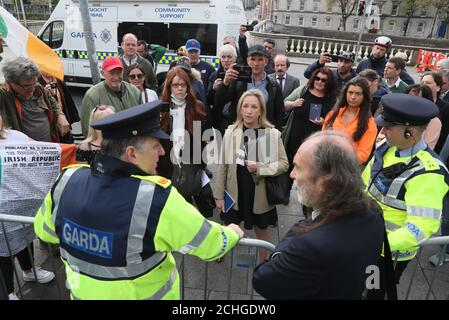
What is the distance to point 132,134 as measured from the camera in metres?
1.47

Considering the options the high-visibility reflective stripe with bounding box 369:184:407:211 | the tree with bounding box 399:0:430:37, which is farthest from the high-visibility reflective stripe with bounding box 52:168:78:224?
the tree with bounding box 399:0:430:37

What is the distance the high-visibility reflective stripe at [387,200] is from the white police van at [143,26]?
23.5 ft

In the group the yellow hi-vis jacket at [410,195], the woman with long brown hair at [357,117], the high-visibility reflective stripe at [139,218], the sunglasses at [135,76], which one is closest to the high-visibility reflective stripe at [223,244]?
the high-visibility reflective stripe at [139,218]

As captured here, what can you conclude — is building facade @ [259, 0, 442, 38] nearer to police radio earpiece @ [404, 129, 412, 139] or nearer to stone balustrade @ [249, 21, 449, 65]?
Answer: stone balustrade @ [249, 21, 449, 65]

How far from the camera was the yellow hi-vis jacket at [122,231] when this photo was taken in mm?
1380

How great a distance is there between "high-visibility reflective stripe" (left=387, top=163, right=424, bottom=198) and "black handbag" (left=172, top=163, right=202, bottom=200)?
1942mm

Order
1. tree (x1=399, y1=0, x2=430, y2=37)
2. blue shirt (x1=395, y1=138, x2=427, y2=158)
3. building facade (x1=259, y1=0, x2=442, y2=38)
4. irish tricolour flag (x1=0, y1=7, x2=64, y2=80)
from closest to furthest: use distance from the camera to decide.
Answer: blue shirt (x1=395, y1=138, x2=427, y2=158) → irish tricolour flag (x1=0, y1=7, x2=64, y2=80) → tree (x1=399, y1=0, x2=430, y2=37) → building facade (x1=259, y1=0, x2=442, y2=38)

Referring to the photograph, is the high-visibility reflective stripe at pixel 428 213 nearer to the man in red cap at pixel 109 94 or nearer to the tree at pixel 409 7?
the man in red cap at pixel 109 94

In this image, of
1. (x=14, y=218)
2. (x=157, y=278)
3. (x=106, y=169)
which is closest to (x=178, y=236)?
(x=157, y=278)

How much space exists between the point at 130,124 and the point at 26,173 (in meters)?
1.44

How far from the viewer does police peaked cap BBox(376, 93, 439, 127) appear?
1.83m

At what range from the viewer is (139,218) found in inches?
54.1

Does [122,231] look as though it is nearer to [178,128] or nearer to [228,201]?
[228,201]
